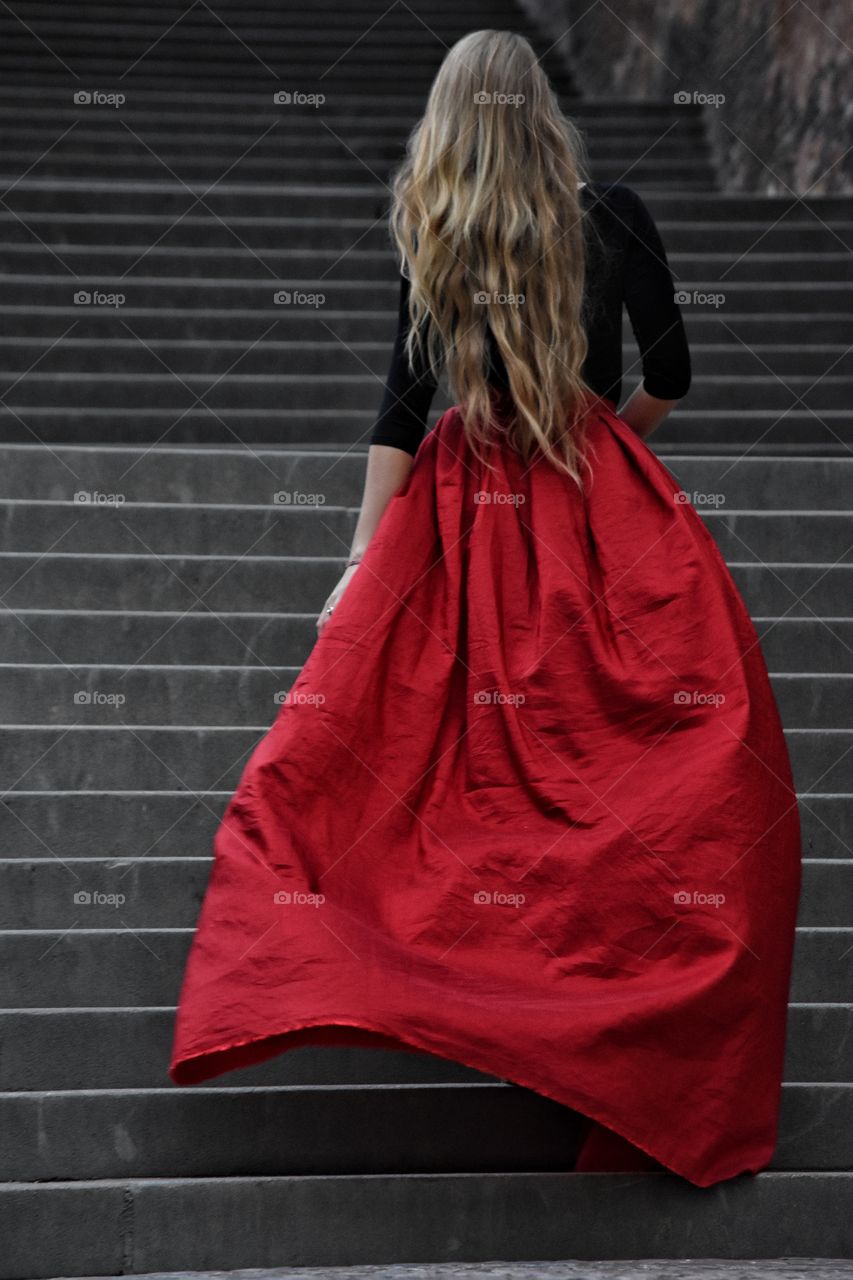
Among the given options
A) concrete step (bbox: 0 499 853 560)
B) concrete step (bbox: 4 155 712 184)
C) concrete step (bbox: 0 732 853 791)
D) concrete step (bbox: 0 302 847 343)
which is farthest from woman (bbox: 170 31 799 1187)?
concrete step (bbox: 4 155 712 184)

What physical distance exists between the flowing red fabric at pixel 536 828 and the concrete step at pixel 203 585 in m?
1.45

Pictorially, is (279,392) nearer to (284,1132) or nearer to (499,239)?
(499,239)

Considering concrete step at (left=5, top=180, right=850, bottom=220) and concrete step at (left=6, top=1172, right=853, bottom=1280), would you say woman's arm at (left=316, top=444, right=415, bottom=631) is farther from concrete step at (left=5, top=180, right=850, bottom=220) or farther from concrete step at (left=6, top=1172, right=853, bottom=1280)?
concrete step at (left=5, top=180, right=850, bottom=220)

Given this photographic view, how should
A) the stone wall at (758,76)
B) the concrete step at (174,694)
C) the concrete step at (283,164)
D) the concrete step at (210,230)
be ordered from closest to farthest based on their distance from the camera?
the concrete step at (174,694) < the concrete step at (210,230) < the stone wall at (758,76) < the concrete step at (283,164)

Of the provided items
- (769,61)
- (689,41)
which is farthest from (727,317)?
(689,41)

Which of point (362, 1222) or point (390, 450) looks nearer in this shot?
point (362, 1222)

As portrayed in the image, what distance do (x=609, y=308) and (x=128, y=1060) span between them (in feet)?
4.78

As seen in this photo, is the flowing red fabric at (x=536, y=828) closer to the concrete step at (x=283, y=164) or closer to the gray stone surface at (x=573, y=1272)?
the gray stone surface at (x=573, y=1272)

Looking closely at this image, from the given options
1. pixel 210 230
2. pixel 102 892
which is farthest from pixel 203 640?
pixel 210 230

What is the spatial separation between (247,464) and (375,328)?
1.66 meters

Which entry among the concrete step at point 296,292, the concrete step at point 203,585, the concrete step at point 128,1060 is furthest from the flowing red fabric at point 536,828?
the concrete step at point 296,292

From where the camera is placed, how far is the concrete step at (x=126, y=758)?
343 cm

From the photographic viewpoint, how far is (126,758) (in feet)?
11.3

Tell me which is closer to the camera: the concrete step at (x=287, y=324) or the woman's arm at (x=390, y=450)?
the woman's arm at (x=390, y=450)
